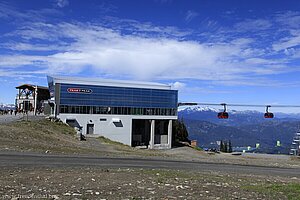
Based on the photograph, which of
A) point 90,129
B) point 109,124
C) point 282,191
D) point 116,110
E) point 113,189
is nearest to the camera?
point 113,189

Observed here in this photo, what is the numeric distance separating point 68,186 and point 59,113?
205 ft

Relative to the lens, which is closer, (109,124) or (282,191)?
(282,191)

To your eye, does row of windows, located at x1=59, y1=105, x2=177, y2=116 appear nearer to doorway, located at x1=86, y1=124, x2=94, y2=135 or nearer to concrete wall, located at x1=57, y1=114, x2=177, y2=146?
concrete wall, located at x1=57, y1=114, x2=177, y2=146

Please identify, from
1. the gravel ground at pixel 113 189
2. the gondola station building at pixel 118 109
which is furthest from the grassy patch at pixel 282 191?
→ the gondola station building at pixel 118 109

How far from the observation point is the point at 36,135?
145ft

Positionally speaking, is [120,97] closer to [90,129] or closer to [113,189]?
[90,129]

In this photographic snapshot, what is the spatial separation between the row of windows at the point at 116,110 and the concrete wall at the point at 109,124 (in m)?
0.98

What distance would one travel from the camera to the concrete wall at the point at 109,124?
74750mm

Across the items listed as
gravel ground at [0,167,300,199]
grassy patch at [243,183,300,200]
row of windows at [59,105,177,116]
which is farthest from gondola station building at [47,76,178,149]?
grassy patch at [243,183,300,200]

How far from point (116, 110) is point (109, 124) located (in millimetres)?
4006

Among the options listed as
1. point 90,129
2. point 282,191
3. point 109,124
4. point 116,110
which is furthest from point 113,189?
point 116,110

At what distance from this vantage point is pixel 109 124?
77.4 metres

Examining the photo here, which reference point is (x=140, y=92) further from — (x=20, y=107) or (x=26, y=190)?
(x=26, y=190)

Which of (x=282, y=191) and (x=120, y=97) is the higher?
(x=120, y=97)
